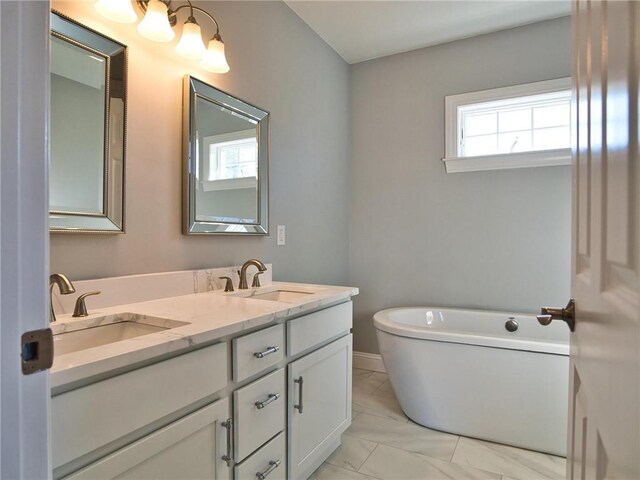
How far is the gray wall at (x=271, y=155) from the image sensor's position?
1409 mm

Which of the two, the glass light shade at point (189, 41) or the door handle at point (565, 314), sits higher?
the glass light shade at point (189, 41)

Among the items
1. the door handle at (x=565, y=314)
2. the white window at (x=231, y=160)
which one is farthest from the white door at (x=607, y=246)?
the white window at (x=231, y=160)

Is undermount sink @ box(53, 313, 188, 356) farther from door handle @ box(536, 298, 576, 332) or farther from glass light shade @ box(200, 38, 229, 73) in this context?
glass light shade @ box(200, 38, 229, 73)

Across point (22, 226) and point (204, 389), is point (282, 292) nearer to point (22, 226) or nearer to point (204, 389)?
point (204, 389)

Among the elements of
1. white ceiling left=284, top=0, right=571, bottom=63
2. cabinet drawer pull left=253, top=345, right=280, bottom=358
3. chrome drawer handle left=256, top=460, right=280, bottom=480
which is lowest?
chrome drawer handle left=256, top=460, right=280, bottom=480

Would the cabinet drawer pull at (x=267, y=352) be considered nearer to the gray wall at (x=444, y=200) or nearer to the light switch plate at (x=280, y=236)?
the light switch plate at (x=280, y=236)

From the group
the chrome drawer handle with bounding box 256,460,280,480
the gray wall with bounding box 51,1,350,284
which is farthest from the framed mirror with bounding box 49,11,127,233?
the chrome drawer handle with bounding box 256,460,280,480

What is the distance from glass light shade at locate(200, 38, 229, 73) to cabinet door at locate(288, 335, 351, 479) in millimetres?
1340

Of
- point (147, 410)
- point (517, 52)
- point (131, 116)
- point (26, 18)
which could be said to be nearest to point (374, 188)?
point (517, 52)

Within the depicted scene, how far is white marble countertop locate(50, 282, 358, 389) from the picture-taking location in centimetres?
76

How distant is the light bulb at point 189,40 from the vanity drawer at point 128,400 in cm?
123

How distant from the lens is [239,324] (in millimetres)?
1120

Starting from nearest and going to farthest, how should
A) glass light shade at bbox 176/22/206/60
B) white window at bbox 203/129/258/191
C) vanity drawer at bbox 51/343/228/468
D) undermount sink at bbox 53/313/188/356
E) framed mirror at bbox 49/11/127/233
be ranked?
vanity drawer at bbox 51/343/228/468, undermount sink at bbox 53/313/188/356, framed mirror at bbox 49/11/127/233, glass light shade at bbox 176/22/206/60, white window at bbox 203/129/258/191

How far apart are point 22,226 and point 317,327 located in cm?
125
